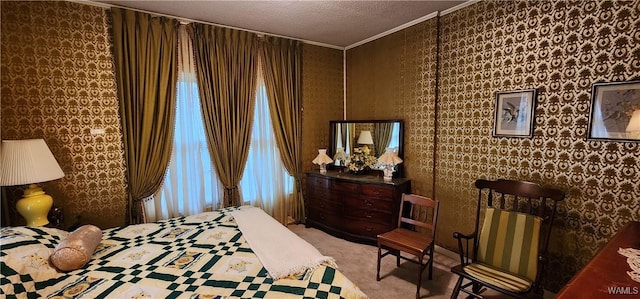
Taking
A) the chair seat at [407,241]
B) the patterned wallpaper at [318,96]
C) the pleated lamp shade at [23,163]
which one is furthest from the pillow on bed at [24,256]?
the patterned wallpaper at [318,96]

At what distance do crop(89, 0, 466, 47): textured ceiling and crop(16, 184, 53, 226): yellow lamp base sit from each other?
73.6 inches

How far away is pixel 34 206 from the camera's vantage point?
7.40 ft

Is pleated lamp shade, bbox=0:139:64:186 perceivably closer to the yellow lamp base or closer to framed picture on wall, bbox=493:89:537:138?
the yellow lamp base

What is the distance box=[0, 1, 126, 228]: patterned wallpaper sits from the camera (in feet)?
8.05

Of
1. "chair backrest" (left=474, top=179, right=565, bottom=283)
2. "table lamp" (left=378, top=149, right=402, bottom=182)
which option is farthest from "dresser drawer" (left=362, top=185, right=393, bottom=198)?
"chair backrest" (left=474, top=179, right=565, bottom=283)

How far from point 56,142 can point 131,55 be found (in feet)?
3.55

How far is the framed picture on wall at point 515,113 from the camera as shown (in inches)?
97.2

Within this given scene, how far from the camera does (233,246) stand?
77.9 inches

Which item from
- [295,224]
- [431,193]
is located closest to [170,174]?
[295,224]

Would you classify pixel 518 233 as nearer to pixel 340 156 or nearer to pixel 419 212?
pixel 419 212

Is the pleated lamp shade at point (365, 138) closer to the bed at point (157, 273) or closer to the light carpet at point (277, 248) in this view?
the light carpet at point (277, 248)

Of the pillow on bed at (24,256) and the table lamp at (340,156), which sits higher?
the table lamp at (340,156)

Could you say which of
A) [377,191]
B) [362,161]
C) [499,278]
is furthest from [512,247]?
[362,161]

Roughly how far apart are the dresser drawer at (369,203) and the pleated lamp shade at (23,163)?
293 cm
